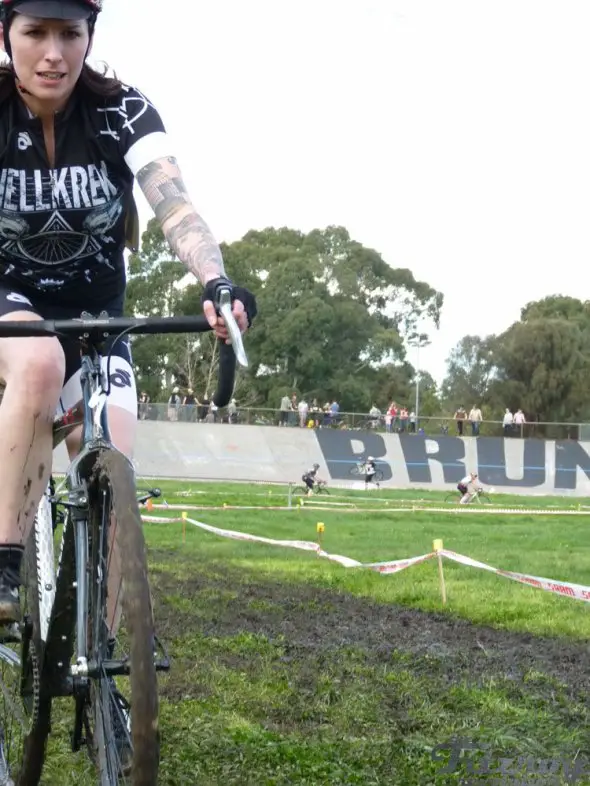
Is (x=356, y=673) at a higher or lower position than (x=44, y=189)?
lower

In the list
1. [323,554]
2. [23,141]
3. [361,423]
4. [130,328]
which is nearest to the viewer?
[130,328]

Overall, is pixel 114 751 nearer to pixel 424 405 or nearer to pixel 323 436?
pixel 323 436

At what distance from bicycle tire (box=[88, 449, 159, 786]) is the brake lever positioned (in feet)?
1.41

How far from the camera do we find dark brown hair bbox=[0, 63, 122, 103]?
3.67 m

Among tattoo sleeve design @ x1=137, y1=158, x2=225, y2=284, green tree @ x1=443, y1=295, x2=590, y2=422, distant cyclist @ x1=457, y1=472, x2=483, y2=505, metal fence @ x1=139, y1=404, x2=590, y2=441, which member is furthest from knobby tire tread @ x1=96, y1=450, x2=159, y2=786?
green tree @ x1=443, y1=295, x2=590, y2=422

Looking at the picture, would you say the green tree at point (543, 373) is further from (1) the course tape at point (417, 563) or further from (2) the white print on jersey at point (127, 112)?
(2) the white print on jersey at point (127, 112)

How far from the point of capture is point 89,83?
3.72m

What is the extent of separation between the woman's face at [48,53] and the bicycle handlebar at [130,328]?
0.78 m

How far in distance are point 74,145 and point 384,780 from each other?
2.64 metres

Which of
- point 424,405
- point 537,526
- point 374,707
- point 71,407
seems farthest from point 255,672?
point 424,405

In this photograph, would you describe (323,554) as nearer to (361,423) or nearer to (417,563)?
(417,563)

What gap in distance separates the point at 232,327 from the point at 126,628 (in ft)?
2.67

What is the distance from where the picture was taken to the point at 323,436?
4162 centimetres

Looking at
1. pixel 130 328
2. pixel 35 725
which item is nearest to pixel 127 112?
pixel 130 328
